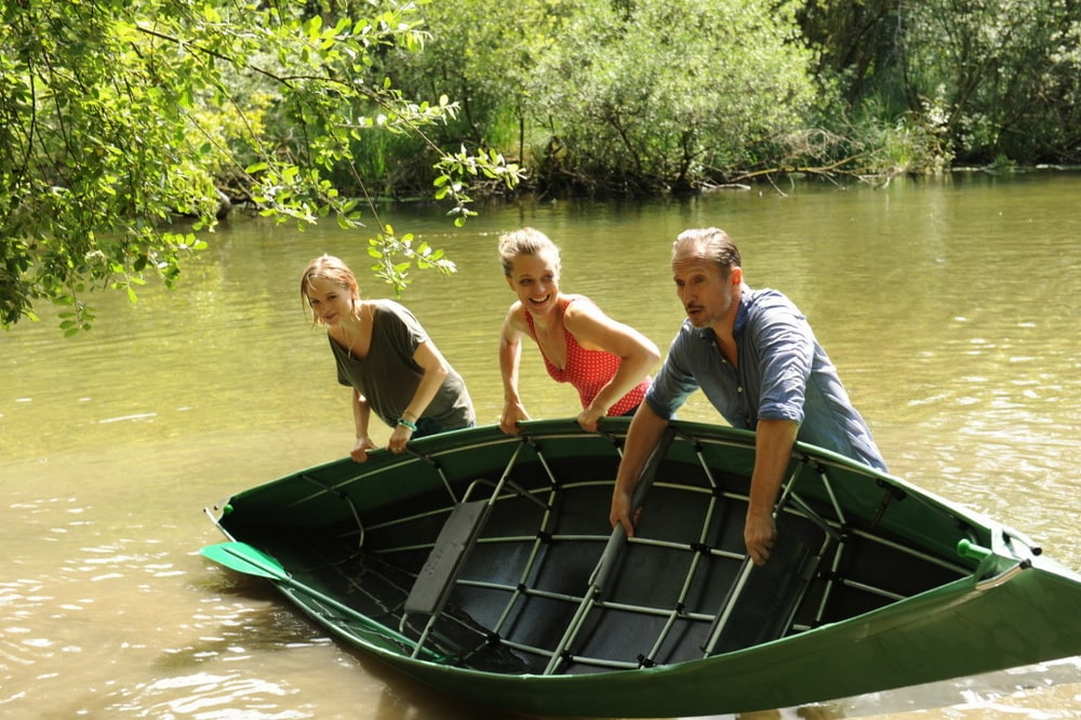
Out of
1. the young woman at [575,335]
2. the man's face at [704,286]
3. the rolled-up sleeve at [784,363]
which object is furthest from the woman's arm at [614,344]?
the rolled-up sleeve at [784,363]

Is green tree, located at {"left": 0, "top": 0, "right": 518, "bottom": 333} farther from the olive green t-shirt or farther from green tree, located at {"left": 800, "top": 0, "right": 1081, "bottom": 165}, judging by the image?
green tree, located at {"left": 800, "top": 0, "right": 1081, "bottom": 165}

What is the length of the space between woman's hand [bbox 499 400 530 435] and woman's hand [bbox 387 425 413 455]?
0.45 m

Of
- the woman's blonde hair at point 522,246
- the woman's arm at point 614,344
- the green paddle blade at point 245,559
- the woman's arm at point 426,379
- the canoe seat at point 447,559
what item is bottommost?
the green paddle blade at point 245,559

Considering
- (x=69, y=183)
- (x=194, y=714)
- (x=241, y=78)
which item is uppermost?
(x=241, y=78)

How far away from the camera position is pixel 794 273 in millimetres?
15141

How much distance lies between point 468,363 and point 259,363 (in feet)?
6.96

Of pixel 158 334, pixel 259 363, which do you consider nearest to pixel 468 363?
pixel 259 363

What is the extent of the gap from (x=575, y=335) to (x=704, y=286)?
0.96 m

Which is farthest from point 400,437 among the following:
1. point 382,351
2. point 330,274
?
point 330,274

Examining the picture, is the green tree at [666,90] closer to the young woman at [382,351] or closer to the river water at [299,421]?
the river water at [299,421]

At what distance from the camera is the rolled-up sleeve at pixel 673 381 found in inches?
168

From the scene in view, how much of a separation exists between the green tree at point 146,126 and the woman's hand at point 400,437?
2.39 feet

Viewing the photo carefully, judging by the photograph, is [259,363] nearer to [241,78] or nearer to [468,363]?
[468,363]

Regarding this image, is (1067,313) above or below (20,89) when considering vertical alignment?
below
